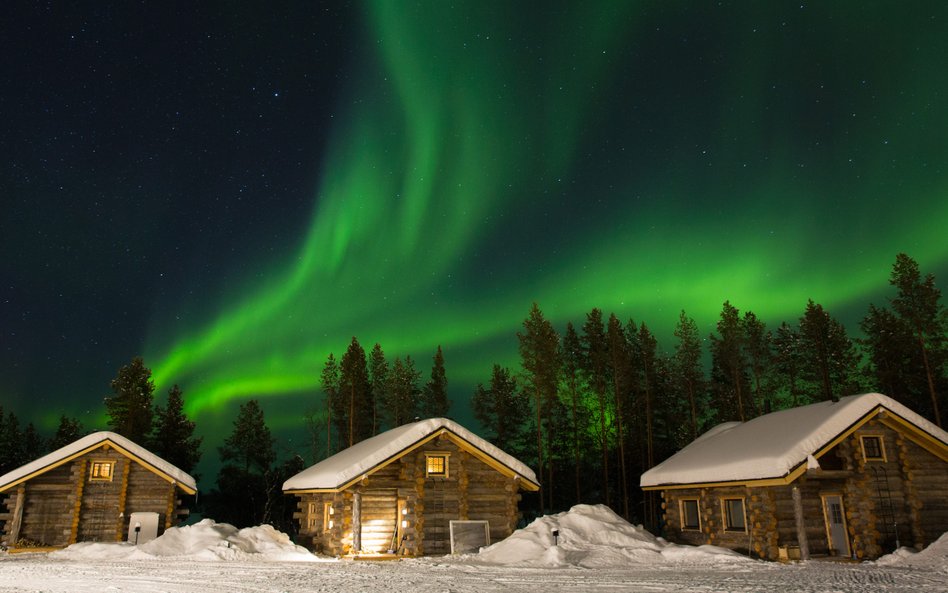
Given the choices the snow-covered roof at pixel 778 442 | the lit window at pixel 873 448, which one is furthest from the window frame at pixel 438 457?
the lit window at pixel 873 448

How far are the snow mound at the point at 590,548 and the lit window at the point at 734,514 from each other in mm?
2179

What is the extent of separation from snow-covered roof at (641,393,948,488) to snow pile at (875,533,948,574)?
12.6 feet

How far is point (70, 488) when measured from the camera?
30453mm

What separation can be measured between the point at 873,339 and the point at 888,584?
3514cm

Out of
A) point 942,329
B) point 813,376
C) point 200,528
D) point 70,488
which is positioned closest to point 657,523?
point 813,376

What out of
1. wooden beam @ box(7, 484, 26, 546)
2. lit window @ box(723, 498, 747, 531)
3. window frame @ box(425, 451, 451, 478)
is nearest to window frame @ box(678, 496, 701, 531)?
lit window @ box(723, 498, 747, 531)

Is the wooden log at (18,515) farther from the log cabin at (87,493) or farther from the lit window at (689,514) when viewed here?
the lit window at (689,514)

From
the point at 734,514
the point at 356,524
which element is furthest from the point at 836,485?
the point at 356,524

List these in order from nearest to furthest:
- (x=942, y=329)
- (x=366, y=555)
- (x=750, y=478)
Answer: (x=750, y=478) < (x=366, y=555) < (x=942, y=329)

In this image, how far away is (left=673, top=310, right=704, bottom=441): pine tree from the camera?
49.8m

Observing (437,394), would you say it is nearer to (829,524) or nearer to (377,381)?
(377,381)

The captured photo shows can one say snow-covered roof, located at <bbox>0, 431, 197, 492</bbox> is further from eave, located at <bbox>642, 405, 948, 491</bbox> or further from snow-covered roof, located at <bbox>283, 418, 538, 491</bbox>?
eave, located at <bbox>642, 405, 948, 491</bbox>

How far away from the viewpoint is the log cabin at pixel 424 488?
26219 millimetres

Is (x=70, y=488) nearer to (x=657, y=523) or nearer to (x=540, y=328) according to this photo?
(x=540, y=328)
